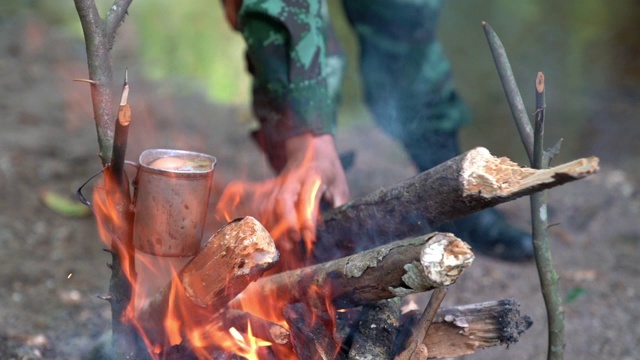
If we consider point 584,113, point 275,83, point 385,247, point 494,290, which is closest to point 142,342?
point 385,247

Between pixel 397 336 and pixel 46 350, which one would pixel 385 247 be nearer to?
pixel 397 336

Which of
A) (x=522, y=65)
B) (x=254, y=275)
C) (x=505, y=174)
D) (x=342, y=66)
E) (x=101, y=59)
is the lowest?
(x=522, y=65)

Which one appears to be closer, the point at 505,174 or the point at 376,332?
the point at 505,174

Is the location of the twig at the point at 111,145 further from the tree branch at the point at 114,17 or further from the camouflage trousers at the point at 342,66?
the camouflage trousers at the point at 342,66

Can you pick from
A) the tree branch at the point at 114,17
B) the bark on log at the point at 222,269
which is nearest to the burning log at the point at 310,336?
the bark on log at the point at 222,269

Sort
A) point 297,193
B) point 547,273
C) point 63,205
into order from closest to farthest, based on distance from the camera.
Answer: point 547,273 < point 297,193 < point 63,205

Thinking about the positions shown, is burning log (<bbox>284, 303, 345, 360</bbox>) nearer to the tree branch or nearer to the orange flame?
the orange flame

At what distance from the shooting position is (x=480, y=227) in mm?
3543

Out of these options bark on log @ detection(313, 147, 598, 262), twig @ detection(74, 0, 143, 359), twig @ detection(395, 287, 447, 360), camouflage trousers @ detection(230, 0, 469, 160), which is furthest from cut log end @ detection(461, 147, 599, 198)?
camouflage trousers @ detection(230, 0, 469, 160)

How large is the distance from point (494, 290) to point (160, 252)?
1993 mm

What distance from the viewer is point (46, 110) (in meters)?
5.18

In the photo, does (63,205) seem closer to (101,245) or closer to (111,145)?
(101,245)

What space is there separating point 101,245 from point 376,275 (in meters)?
2.28

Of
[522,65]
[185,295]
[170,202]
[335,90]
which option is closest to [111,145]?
[170,202]
